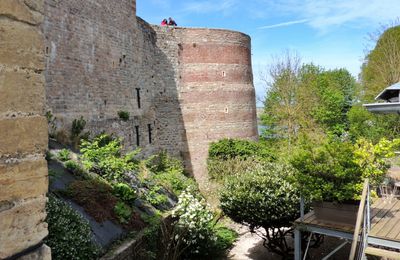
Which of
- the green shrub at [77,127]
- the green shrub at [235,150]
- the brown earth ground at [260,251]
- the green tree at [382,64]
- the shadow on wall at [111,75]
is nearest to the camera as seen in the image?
the brown earth ground at [260,251]

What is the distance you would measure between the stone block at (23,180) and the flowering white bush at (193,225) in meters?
6.26

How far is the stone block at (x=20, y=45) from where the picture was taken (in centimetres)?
177

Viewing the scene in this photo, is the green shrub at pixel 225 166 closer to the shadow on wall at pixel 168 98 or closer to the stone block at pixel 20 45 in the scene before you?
the shadow on wall at pixel 168 98

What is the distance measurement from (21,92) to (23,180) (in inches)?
18.2

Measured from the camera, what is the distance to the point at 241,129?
2108cm

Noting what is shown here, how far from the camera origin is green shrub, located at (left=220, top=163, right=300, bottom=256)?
29.8ft

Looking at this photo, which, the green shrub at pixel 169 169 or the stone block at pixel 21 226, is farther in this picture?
the green shrub at pixel 169 169

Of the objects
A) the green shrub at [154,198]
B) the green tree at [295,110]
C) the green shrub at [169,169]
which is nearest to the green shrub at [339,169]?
the green shrub at [154,198]

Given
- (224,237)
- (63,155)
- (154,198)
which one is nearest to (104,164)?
(63,155)

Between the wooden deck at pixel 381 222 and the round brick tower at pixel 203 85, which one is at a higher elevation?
the round brick tower at pixel 203 85

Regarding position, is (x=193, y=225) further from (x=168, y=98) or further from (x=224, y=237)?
(x=168, y=98)

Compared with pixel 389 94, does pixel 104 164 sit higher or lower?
lower

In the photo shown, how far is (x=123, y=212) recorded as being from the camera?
7.80 meters

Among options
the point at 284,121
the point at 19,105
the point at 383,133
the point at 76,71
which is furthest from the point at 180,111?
the point at 19,105
